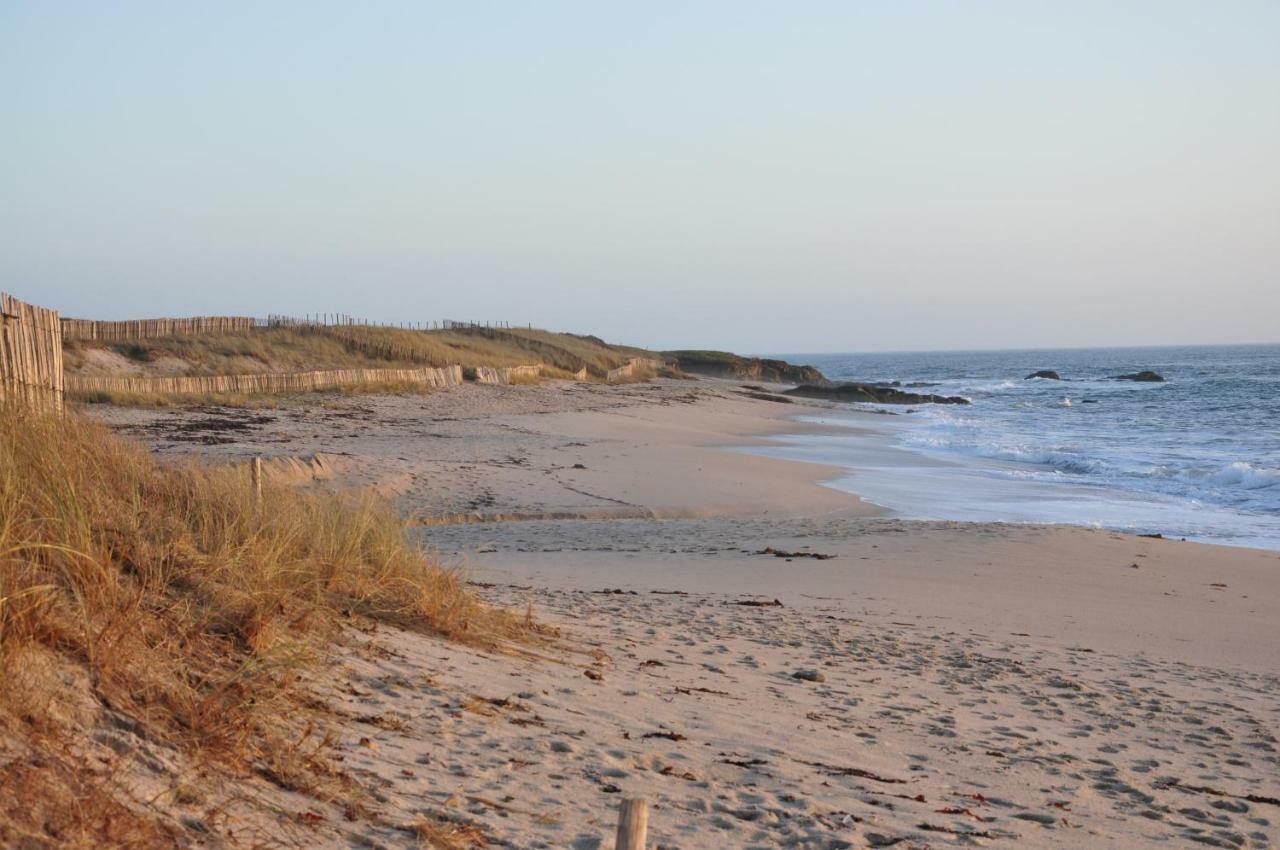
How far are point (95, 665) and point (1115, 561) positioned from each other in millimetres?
11179

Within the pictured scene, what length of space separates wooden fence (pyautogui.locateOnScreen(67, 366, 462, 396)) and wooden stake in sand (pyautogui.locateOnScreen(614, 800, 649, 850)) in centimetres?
2570

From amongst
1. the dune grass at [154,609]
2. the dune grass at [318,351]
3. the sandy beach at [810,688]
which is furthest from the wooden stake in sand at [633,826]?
the dune grass at [318,351]

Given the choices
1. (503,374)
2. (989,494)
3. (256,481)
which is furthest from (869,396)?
(256,481)

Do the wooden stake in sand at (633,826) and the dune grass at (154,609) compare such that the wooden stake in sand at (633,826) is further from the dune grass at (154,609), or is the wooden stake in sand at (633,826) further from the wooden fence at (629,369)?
the wooden fence at (629,369)

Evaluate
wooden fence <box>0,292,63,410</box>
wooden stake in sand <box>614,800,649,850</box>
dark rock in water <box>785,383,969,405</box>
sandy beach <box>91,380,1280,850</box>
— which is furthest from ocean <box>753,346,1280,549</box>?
wooden stake in sand <box>614,800,649,850</box>

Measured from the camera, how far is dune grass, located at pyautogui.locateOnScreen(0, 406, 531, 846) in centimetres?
330

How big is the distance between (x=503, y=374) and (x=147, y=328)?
12781 millimetres

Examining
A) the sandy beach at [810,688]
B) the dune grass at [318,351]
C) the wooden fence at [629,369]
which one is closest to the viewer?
the sandy beach at [810,688]

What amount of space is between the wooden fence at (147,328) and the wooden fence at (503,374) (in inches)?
353

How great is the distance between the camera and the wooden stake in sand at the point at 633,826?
2.70 meters

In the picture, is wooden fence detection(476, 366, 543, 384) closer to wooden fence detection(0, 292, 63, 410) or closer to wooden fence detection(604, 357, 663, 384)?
wooden fence detection(604, 357, 663, 384)

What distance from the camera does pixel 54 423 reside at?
5.95m

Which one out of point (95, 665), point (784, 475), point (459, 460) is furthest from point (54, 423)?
point (784, 475)

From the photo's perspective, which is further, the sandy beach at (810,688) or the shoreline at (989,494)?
the shoreline at (989,494)
